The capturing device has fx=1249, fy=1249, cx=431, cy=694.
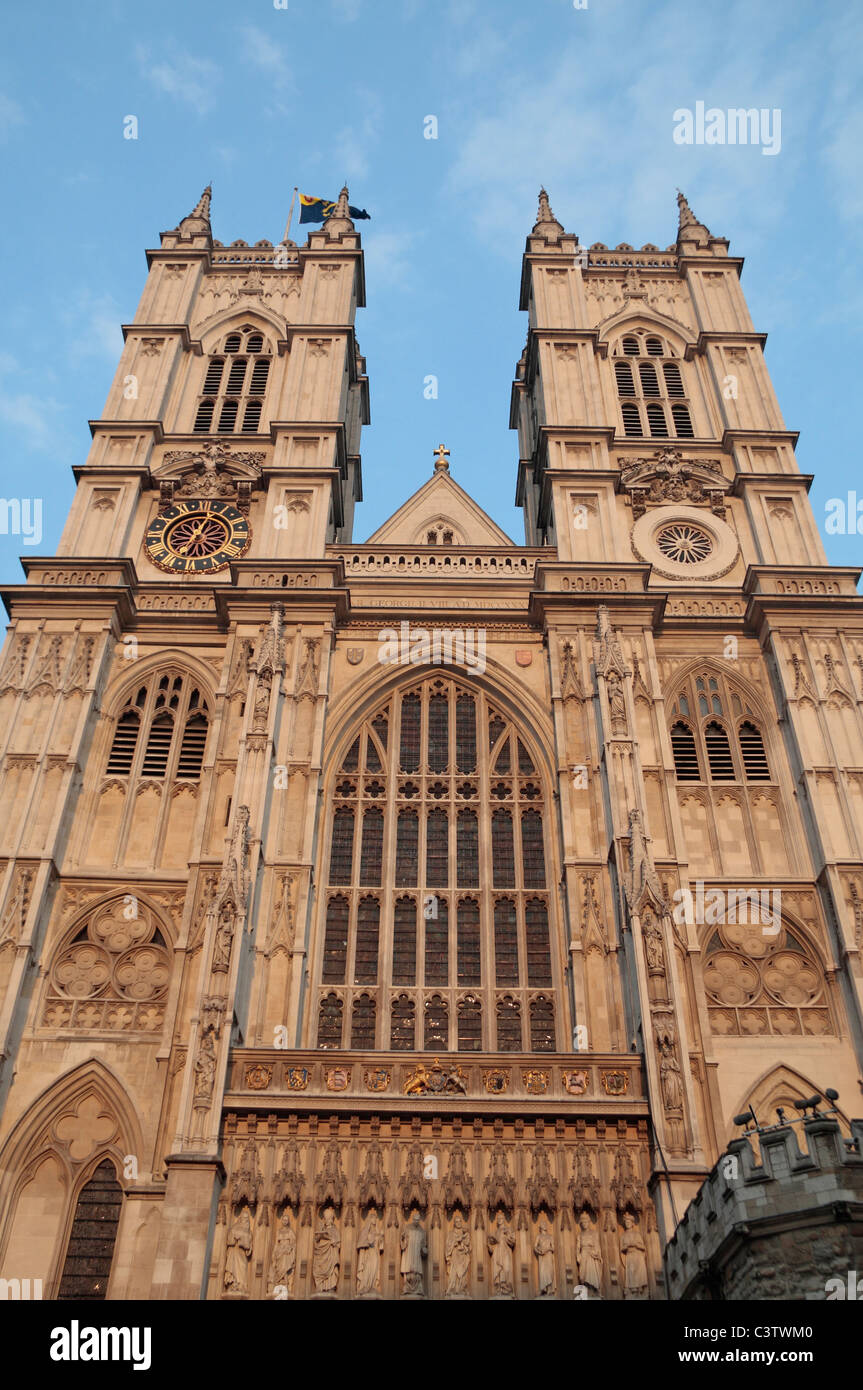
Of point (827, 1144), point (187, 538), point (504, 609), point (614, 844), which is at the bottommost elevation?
point (827, 1144)

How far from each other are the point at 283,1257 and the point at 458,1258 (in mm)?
2218

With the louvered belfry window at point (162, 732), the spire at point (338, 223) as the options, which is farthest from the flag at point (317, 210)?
the louvered belfry window at point (162, 732)

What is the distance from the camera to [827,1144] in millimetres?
12719

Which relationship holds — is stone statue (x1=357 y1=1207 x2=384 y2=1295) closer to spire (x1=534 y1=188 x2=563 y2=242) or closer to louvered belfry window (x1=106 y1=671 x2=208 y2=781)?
louvered belfry window (x1=106 y1=671 x2=208 y2=781)

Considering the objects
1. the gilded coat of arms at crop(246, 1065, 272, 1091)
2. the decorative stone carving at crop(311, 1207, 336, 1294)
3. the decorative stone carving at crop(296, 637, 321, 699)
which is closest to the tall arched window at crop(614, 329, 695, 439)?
the decorative stone carving at crop(296, 637, 321, 699)

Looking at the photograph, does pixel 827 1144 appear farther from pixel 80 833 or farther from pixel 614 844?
pixel 80 833

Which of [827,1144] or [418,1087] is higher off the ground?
[418,1087]

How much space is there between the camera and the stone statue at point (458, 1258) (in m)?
15.6

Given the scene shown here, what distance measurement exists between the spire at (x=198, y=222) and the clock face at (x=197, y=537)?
39.1ft

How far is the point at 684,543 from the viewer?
2766 centimetres

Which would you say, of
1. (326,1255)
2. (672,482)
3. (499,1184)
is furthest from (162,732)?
(672,482)

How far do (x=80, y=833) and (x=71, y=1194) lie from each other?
642 cm

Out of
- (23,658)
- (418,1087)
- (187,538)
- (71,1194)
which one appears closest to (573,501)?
(187,538)
